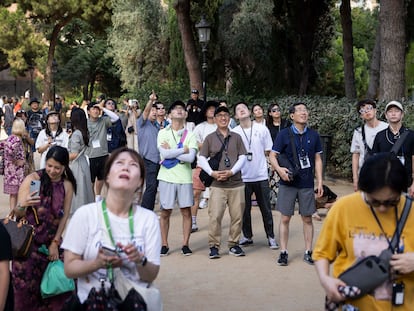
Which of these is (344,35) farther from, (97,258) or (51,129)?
(97,258)

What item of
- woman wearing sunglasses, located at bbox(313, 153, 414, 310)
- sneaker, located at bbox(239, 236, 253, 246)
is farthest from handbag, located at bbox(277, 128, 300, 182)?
woman wearing sunglasses, located at bbox(313, 153, 414, 310)

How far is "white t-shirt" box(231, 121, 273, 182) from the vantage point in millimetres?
8703

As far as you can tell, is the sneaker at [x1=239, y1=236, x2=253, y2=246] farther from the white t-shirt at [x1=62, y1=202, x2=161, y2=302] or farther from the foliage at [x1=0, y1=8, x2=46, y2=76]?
the foliage at [x1=0, y1=8, x2=46, y2=76]

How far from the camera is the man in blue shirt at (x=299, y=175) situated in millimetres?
7805

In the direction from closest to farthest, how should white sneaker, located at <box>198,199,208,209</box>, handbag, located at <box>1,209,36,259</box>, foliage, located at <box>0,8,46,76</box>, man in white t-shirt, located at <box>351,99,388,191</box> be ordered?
handbag, located at <box>1,209,36,259</box>, man in white t-shirt, located at <box>351,99,388,191</box>, white sneaker, located at <box>198,199,208,209</box>, foliage, located at <box>0,8,46,76</box>

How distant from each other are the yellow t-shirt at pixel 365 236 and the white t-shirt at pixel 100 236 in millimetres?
871

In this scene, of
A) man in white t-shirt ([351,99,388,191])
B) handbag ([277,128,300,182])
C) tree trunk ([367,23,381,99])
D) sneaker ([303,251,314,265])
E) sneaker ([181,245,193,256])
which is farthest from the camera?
tree trunk ([367,23,381,99])

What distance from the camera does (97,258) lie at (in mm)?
3270

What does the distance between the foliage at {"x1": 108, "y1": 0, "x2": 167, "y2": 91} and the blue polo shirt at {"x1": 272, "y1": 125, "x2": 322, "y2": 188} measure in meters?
24.5

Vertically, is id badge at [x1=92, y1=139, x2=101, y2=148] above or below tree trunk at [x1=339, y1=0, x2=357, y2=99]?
below

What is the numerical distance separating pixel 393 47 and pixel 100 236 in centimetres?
1237

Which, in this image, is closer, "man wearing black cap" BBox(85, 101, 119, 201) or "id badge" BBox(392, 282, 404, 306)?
"id badge" BBox(392, 282, 404, 306)

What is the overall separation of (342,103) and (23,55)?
37738 millimetres

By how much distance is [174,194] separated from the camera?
8.33 m
